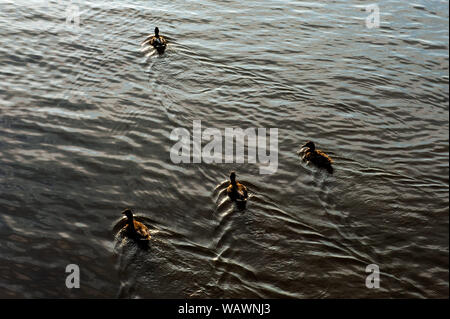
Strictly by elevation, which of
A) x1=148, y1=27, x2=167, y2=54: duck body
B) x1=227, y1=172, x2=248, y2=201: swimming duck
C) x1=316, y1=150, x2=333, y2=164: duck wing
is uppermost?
x1=148, y1=27, x2=167, y2=54: duck body

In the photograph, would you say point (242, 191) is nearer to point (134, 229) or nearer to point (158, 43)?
point (134, 229)

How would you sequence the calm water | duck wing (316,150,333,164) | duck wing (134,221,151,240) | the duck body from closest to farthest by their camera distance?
the calm water < duck wing (134,221,151,240) < duck wing (316,150,333,164) < the duck body

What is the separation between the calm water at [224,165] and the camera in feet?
26.4

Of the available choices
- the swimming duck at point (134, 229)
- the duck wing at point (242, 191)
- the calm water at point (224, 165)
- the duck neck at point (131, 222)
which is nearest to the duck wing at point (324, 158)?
the calm water at point (224, 165)

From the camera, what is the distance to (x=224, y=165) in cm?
1074

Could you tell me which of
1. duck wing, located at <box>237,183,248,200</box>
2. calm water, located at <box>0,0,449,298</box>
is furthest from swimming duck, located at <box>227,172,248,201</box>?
calm water, located at <box>0,0,449,298</box>

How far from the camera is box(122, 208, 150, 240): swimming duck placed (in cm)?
852

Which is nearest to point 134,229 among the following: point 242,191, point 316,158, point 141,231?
point 141,231

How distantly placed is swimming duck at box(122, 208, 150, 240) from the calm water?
23 cm

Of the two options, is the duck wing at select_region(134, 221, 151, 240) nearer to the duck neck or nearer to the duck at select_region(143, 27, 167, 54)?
the duck neck

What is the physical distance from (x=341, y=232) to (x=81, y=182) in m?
6.16

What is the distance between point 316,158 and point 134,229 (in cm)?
474

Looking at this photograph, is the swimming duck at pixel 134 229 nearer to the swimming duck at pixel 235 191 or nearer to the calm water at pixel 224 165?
the calm water at pixel 224 165
